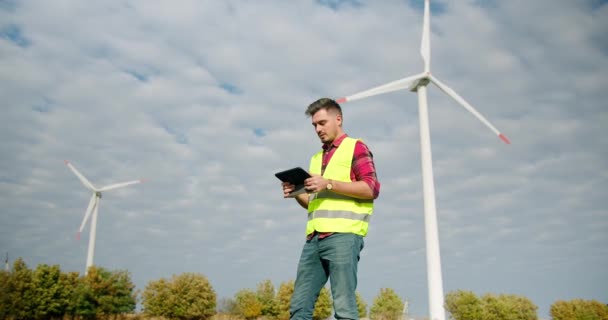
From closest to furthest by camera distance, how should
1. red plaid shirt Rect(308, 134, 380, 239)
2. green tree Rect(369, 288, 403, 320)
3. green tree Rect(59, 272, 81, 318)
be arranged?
red plaid shirt Rect(308, 134, 380, 239) → green tree Rect(59, 272, 81, 318) → green tree Rect(369, 288, 403, 320)

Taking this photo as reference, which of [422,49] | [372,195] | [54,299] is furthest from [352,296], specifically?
[54,299]

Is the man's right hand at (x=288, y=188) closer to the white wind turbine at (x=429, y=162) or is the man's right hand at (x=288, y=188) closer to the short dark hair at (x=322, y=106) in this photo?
the short dark hair at (x=322, y=106)

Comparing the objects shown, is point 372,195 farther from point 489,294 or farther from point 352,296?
point 489,294

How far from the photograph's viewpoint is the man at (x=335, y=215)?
559 cm

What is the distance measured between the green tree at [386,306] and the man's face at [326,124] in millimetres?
103254

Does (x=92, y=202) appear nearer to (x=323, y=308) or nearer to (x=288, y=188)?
(x=323, y=308)

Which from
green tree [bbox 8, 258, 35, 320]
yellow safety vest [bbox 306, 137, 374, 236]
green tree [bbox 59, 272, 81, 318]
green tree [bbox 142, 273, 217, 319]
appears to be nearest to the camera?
yellow safety vest [bbox 306, 137, 374, 236]

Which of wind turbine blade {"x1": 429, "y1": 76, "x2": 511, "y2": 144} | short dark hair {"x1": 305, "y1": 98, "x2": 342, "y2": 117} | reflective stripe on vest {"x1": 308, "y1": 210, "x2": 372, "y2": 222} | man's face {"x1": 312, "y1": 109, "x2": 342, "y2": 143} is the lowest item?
reflective stripe on vest {"x1": 308, "y1": 210, "x2": 372, "y2": 222}

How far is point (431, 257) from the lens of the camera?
36875 mm

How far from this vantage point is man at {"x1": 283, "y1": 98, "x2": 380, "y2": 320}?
5.59m

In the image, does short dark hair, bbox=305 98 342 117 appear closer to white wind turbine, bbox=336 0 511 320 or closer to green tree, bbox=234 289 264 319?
white wind turbine, bbox=336 0 511 320

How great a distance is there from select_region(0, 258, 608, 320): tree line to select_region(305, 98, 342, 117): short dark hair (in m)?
70.3

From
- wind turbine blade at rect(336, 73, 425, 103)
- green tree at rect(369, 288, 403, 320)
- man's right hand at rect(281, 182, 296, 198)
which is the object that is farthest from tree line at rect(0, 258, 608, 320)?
man's right hand at rect(281, 182, 296, 198)

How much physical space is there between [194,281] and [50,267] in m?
24.6
